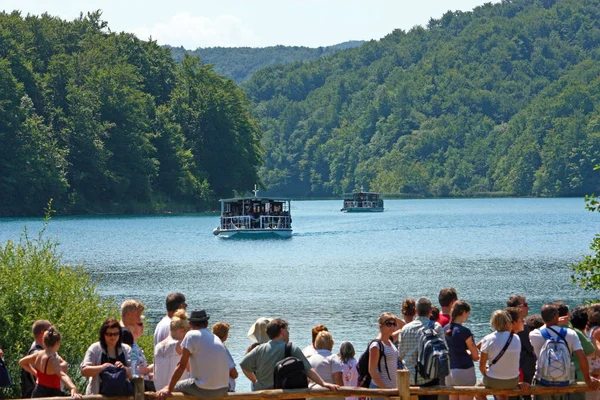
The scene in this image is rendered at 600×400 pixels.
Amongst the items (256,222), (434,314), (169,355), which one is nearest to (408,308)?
(434,314)

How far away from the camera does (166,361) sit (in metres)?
10.9

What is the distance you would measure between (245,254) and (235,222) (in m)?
12.5

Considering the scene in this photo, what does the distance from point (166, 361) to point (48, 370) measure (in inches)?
46.3

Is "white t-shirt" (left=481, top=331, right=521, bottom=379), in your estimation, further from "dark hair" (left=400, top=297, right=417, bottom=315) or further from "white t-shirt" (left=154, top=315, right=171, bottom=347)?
"white t-shirt" (left=154, top=315, right=171, bottom=347)

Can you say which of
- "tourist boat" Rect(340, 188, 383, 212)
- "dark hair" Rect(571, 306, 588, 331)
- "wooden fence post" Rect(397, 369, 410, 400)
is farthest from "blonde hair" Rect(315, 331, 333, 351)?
"tourist boat" Rect(340, 188, 383, 212)

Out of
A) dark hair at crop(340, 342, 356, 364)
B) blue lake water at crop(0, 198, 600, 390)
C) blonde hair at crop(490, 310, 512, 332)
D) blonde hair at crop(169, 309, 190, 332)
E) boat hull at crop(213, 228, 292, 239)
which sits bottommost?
blue lake water at crop(0, 198, 600, 390)

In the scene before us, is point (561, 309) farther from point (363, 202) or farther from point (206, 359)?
point (363, 202)

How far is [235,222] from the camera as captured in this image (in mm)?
73188

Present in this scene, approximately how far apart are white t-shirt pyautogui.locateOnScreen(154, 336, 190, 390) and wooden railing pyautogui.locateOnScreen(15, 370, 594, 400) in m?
0.84

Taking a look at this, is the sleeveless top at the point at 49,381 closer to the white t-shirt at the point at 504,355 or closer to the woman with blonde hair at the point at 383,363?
the woman with blonde hair at the point at 383,363

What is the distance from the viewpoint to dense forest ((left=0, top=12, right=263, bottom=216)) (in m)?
94.7

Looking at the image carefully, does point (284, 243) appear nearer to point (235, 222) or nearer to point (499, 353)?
point (235, 222)

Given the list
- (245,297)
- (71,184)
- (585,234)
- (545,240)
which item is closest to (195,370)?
(245,297)

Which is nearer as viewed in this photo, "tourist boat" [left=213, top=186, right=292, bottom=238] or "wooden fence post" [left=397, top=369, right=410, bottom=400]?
"wooden fence post" [left=397, top=369, right=410, bottom=400]
